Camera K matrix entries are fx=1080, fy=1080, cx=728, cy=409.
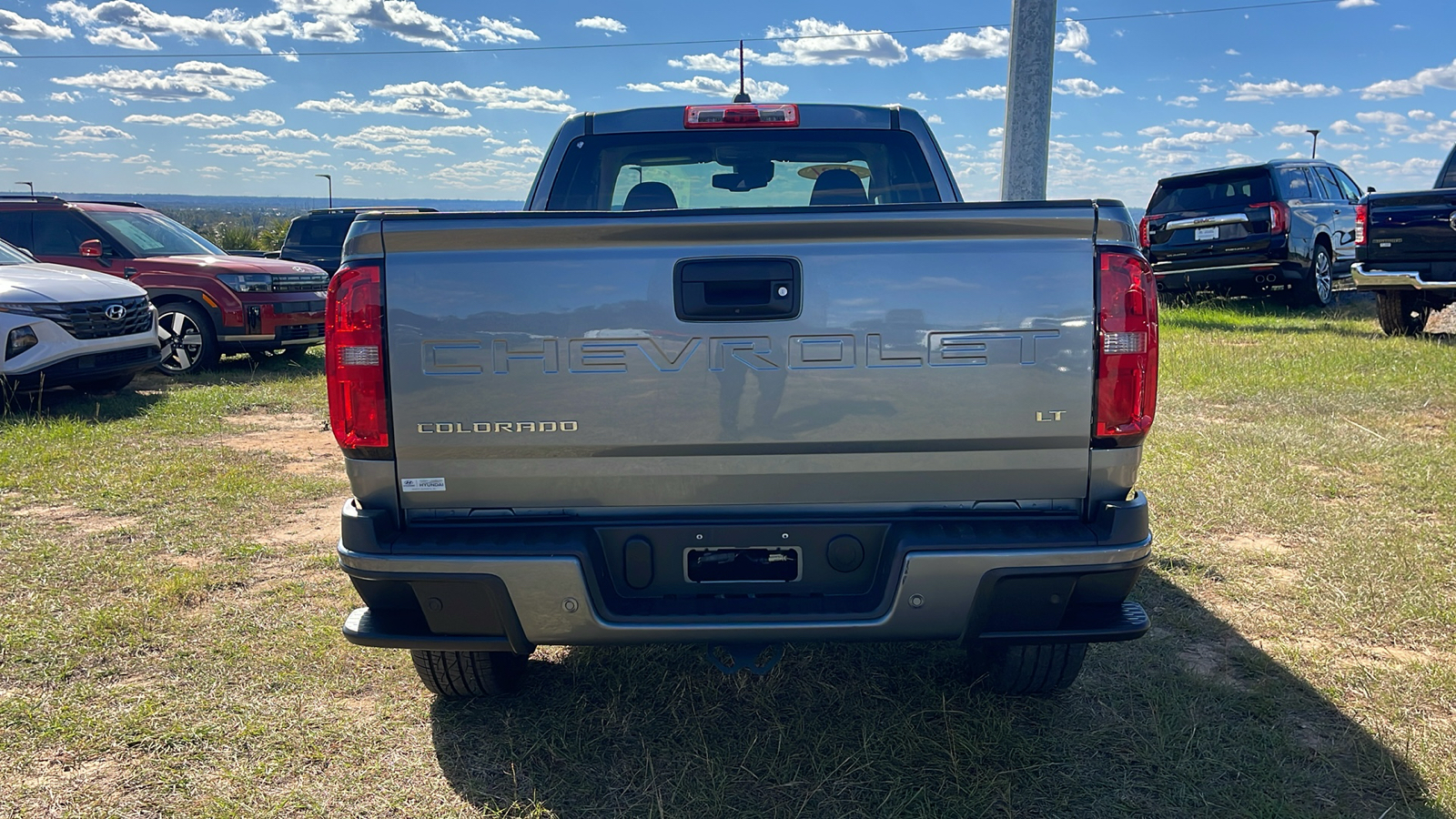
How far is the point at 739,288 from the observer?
8.53 ft

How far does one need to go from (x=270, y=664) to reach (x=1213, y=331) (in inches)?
458

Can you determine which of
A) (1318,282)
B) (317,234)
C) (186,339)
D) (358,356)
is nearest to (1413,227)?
(1318,282)

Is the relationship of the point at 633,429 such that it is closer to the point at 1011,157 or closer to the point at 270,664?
the point at 270,664

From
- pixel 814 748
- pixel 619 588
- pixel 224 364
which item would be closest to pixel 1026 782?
pixel 814 748

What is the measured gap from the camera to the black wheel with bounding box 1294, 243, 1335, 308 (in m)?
14.1

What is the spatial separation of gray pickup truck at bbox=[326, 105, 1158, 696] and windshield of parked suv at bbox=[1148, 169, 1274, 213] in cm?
1235

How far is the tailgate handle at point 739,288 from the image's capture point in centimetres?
258

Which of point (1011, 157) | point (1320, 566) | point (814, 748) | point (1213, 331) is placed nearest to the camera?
point (814, 748)

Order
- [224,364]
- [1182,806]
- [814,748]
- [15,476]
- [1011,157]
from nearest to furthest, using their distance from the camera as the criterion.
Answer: [1182,806]
[814,748]
[15,476]
[1011,157]
[224,364]

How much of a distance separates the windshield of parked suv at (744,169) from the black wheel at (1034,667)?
5.63ft

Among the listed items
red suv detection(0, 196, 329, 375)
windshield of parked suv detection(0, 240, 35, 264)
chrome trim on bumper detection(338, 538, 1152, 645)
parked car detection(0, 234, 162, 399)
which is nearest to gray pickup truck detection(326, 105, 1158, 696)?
chrome trim on bumper detection(338, 538, 1152, 645)

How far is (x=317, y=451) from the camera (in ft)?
23.9

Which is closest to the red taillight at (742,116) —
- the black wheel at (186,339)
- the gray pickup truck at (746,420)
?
the gray pickup truck at (746,420)

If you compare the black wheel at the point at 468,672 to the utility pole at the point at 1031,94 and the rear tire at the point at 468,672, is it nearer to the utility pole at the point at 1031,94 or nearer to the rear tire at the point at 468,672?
the rear tire at the point at 468,672
